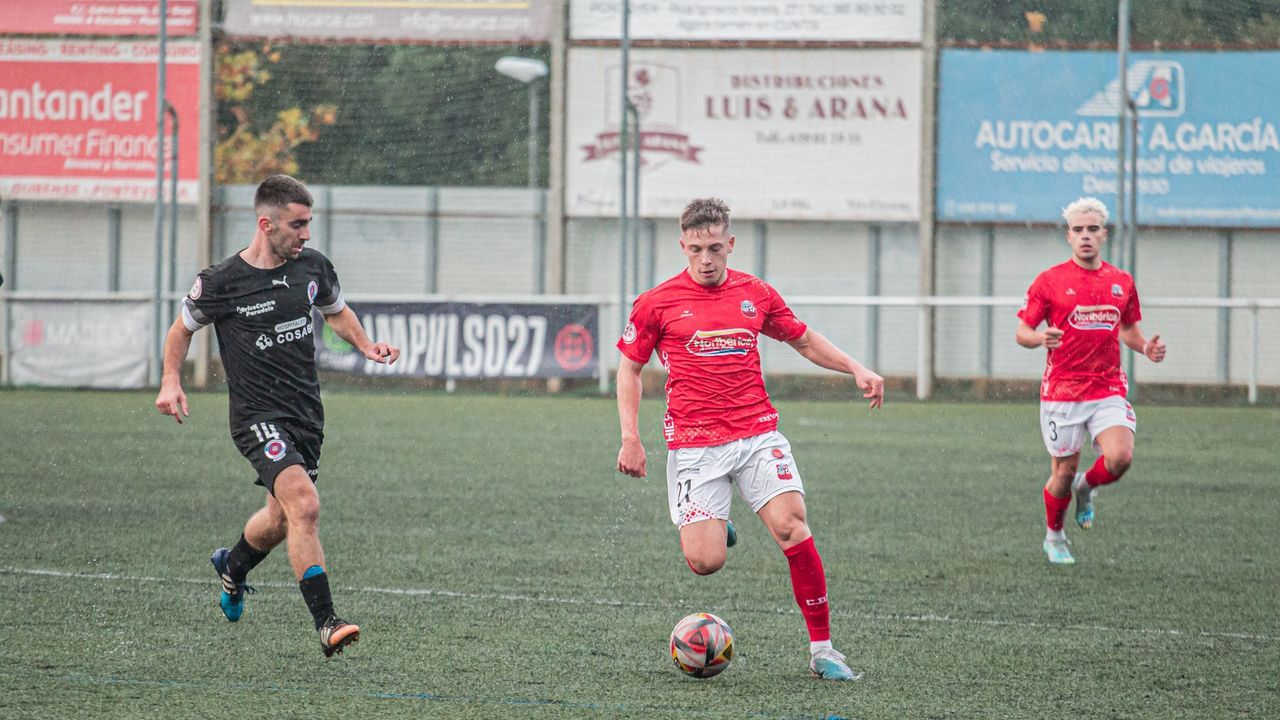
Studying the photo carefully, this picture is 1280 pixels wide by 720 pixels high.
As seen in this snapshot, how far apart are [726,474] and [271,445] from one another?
168 centimetres

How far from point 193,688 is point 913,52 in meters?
19.8

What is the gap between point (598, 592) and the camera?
698 centimetres

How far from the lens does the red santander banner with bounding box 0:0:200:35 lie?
920 inches

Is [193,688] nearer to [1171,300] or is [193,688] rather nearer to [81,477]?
[81,477]

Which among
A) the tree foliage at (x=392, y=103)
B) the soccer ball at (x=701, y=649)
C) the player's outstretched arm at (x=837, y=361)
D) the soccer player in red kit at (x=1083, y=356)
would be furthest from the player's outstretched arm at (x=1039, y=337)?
the tree foliage at (x=392, y=103)

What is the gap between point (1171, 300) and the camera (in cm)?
2152

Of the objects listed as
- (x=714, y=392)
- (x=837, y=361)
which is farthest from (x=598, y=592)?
(x=837, y=361)

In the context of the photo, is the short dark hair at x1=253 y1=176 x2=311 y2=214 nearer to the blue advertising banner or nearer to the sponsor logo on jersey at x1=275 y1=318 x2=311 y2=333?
the sponsor logo on jersey at x1=275 y1=318 x2=311 y2=333

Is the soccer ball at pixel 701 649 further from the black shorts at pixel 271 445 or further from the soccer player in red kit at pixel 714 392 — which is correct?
the black shorts at pixel 271 445

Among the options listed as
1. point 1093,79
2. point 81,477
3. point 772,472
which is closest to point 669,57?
point 1093,79

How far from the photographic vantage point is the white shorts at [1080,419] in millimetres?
8422

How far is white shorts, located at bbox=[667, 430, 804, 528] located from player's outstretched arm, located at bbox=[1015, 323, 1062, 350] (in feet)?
7.42

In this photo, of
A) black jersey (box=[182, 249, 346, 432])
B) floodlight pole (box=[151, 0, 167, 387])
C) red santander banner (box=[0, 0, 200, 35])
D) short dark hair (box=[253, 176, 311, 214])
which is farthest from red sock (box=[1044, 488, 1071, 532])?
red santander banner (box=[0, 0, 200, 35])

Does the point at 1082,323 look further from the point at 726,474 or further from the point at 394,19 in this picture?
the point at 394,19
